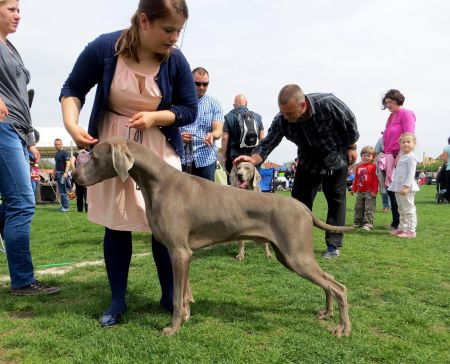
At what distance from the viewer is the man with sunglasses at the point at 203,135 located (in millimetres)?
6738

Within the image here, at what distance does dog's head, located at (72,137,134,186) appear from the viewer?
346 centimetres

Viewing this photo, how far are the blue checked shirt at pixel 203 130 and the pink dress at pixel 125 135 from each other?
8.68 ft

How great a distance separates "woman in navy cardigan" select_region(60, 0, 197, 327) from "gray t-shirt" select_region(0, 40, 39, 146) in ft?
3.37

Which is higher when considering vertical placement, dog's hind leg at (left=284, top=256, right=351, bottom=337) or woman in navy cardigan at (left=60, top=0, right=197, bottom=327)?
woman in navy cardigan at (left=60, top=0, right=197, bottom=327)

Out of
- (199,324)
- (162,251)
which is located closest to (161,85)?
(162,251)

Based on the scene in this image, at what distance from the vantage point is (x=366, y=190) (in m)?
10.7

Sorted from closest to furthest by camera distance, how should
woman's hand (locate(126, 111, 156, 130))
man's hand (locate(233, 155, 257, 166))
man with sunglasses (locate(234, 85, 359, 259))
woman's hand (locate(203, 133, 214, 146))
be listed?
woman's hand (locate(126, 111, 156, 130)) < man's hand (locate(233, 155, 257, 166)) < man with sunglasses (locate(234, 85, 359, 259)) < woman's hand (locate(203, 133, 214, 146))

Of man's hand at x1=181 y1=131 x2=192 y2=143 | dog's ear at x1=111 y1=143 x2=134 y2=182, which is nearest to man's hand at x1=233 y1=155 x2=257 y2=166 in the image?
man's hand at x1=181 y1=131 x2=192 y2=143

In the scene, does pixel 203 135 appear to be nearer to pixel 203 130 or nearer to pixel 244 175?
pixel 203 130

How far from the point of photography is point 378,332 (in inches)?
150

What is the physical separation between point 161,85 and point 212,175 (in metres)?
3.46

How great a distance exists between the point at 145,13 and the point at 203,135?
384cm

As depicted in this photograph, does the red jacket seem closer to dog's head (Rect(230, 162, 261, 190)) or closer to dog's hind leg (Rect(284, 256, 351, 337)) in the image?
dog's head (Rect(230, 162, 261, 190))

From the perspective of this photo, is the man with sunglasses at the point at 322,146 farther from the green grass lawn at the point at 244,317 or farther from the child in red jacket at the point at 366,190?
the child in red jacket at the point at 366,190
